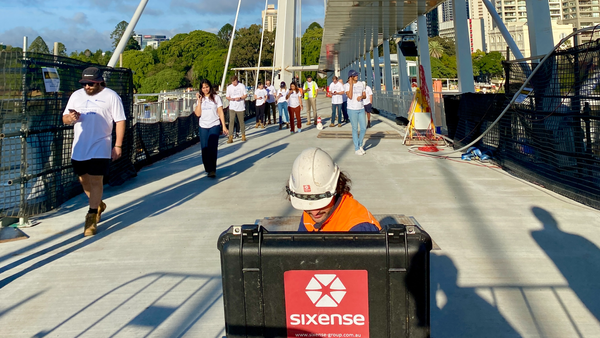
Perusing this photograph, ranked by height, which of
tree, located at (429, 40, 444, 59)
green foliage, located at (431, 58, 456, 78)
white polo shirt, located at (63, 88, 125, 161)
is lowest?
white polo shirt, located at (63, 88, 125, 161)

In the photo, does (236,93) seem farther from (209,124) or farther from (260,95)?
(209,124)

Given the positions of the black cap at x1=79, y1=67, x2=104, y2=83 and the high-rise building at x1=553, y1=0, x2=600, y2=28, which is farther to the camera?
the high-rise building at x1=553, y1=0, x2=600, y2=28

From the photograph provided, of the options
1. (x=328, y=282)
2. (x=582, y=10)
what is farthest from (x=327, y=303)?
(x=582, y=10)

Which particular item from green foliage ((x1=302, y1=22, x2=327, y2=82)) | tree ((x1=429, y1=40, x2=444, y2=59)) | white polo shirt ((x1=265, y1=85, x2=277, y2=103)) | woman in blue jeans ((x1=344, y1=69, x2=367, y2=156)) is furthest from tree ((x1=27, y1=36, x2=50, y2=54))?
tree ((x1=429, y1=40, x2=444, y2=59))

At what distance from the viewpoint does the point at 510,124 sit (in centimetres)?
948

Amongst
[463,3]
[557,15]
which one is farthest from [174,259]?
[557,15]

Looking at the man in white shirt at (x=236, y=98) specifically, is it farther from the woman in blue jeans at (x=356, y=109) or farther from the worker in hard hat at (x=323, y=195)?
the worker in hard hat at (x=323, y=195)

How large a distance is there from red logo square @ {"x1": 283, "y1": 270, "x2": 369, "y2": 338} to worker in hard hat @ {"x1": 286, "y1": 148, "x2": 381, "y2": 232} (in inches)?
18.9

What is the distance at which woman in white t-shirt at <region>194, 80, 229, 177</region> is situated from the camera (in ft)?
31.4

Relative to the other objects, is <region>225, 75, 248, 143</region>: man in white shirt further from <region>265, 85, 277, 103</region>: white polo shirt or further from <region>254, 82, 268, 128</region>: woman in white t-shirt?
<region>265, 85, 277, 103</region>: white polo shirt

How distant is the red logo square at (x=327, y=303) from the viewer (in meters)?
2.07

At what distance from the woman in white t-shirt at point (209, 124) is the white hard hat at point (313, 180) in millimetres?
7201

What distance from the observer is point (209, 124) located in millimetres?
9703

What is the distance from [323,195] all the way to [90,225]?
426 centimetres
